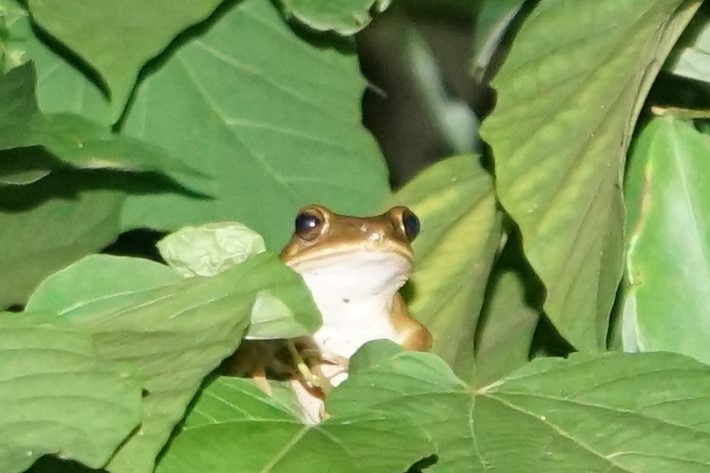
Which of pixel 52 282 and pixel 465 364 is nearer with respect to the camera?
pixel 52 282

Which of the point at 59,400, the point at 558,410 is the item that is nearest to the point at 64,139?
the point at 59,400

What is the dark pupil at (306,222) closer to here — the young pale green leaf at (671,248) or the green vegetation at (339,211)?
the green vegetation at (339,211)

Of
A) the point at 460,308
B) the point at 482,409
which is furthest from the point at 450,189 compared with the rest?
the point at 482,409

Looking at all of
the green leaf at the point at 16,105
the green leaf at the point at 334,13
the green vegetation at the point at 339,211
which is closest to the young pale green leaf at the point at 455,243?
the green vegetation at the point at 339,211

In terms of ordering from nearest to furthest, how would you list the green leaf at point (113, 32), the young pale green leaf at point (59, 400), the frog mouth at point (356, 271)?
the young pale green leaf at point (59, 400)
the green leaf at point (113, 32)
the frog mouth at point (356, 271)

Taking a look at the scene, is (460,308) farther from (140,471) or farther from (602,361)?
(140,471)

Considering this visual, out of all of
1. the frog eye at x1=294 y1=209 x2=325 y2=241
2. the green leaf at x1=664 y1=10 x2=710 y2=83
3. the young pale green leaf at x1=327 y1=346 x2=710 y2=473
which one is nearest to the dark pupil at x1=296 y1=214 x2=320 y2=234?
the frog eye at x1=294 y1=209 x2=325 y2=241
